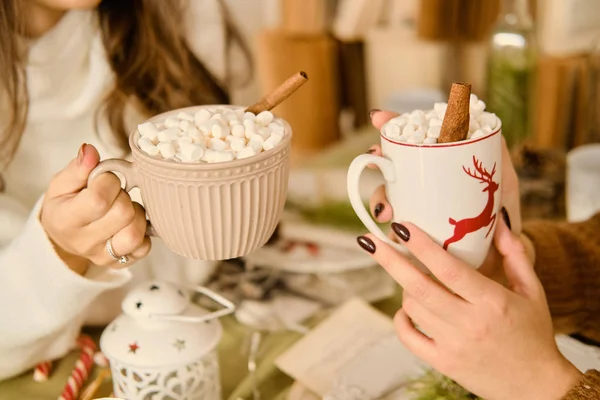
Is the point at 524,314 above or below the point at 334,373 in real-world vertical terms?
above

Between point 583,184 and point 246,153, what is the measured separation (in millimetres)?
799

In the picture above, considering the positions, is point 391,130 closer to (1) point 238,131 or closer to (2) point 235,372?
(1) point 238,131

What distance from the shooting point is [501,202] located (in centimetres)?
74

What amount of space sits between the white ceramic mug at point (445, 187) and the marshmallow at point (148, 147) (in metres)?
0.19

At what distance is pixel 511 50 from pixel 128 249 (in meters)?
1.03

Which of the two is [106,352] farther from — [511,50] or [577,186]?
[511,50]

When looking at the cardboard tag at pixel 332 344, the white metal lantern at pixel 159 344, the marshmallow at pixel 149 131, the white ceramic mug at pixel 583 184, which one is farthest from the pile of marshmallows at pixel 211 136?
the white ceramic mug at pixel 583 184

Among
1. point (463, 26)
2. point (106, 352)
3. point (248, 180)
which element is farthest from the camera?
point (463, 26)

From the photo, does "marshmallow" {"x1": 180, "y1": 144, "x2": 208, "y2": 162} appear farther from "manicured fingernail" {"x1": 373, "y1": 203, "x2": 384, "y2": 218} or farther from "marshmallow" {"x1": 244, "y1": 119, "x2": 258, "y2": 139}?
"manicured fingernail" {"x1": 373, "y1": 203, "x2": 384, "y2": 218}

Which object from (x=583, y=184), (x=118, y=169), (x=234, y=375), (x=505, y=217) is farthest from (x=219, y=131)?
(x=583, y=184)

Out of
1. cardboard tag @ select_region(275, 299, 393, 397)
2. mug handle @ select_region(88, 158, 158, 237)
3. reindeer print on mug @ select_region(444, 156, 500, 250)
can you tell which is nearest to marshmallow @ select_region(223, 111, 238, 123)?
mug handle @ select_region(88, 158, 158, 237)

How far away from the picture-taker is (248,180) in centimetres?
58

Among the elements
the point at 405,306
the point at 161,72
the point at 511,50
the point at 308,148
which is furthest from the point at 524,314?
the point at 308,148

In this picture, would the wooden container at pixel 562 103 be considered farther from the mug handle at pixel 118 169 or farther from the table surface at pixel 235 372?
the mug handle at pixel 118 169
